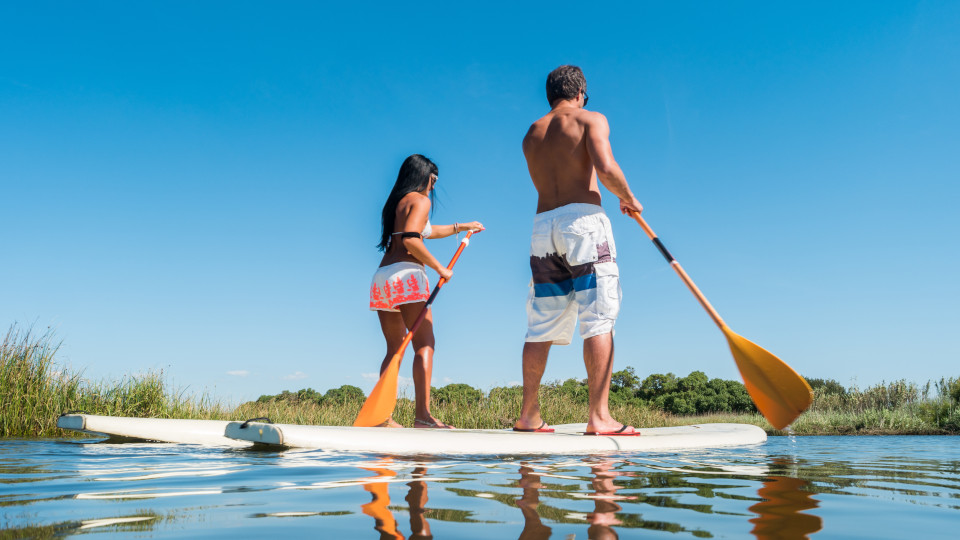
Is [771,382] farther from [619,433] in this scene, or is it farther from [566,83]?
[566,83]

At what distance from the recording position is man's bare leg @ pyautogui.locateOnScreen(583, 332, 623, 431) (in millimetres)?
4074

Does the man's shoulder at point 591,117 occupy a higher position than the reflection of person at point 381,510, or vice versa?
the man's shoulder at point 591,117

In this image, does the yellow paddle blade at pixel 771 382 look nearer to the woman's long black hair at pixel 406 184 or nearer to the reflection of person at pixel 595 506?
the reflection of person at pixel 595 506

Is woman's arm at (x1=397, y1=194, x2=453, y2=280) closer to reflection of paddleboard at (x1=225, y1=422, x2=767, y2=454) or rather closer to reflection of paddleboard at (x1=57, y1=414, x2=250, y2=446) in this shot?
reflection of paddleboard at (x1=225, y1=422, x2=767, y2=454)

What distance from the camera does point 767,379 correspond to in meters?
4.15

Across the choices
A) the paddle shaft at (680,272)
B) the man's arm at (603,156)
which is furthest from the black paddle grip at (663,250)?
the man's arm at (603,156)

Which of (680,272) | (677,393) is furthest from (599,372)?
(677,393)

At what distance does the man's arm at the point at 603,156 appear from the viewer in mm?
4176

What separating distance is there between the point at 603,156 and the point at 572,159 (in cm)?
25

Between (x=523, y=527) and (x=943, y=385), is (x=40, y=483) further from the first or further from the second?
(x=943, y=385)

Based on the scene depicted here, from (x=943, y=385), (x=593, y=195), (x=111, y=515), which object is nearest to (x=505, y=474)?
(x=111, y=515)

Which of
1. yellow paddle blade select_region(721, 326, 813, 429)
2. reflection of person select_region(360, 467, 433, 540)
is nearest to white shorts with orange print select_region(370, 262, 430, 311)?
yellow paddle blade select_region(721, 326, 813, 429)

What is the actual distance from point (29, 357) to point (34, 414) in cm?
85

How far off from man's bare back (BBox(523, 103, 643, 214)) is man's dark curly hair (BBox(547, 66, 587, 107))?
0.36ft
